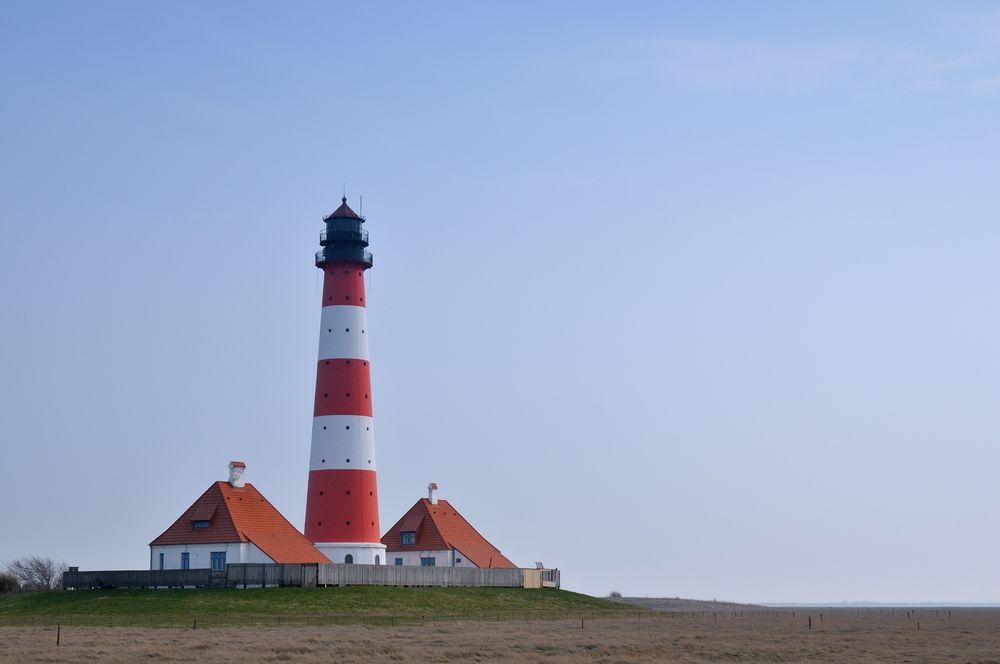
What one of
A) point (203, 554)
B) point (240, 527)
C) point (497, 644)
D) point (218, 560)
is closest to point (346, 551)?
point (240, 527)

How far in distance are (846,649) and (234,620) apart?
25742 mm

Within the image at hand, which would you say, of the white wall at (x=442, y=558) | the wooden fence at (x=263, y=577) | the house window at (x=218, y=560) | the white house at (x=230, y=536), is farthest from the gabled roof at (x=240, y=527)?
the white wall at (x=442, y=558)

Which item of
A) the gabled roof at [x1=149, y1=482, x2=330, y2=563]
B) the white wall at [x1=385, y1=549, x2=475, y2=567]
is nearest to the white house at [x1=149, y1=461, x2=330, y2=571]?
the gabled roof at [x1=149, y1=482, x2=330, y2=563]

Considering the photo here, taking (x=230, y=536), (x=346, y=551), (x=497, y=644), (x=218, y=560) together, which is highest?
(x=230, y=536)

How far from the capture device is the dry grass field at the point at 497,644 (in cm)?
4588

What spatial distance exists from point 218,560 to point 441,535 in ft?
61.9

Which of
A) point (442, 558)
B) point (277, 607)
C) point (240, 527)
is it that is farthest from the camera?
point (442, 558)

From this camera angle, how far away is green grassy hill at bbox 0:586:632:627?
2434 inches

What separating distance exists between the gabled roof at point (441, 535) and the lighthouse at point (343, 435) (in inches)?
413

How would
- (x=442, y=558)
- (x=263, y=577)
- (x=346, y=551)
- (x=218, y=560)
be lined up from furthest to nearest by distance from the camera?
(x=442, y=558) < (x=346, y=551) < (x=218, y=560) < (x=263, y=577)

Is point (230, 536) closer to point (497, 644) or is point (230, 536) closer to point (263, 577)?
point (263, 577)

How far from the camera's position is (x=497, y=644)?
50625 millimetres

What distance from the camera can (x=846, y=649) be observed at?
53500mm

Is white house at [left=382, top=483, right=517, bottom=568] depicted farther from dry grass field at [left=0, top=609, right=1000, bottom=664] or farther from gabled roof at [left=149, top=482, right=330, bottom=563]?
dry grass field at [left=0, top=609, right=1000, bottom=664]
